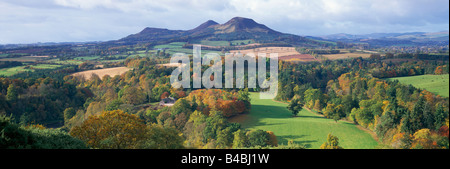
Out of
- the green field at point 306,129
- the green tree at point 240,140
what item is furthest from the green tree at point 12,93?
the green tree at point 240,140

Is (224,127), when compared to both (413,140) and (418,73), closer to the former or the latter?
(413,140)

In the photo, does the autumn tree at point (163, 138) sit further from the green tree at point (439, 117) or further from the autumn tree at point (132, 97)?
the autumn tree at point (132, 97)

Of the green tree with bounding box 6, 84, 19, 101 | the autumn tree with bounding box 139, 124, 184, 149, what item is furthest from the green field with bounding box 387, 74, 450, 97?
the green tree with bounding box 6, 84, 19, 101

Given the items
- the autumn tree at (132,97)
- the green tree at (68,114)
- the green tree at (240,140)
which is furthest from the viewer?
the autumn tree at (132,97)

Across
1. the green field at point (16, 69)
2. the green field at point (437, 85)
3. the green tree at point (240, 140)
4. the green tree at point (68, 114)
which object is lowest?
the green tree at point (68, 114)

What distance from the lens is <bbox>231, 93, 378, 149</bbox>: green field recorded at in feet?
101

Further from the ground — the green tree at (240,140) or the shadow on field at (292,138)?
the green tree at (240,140)

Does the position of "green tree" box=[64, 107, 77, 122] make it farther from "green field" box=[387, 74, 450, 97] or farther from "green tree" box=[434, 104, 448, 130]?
"green field" box=[387, 74, 450, 97]

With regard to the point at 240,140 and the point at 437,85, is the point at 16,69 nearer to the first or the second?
the point at 240,140

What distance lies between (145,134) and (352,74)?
70991mm

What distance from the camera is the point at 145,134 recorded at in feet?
54.3

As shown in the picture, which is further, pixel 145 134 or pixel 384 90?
pixel 384 90

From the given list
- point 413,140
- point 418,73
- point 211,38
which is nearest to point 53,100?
point 413,140

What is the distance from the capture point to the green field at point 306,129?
30.9 m
